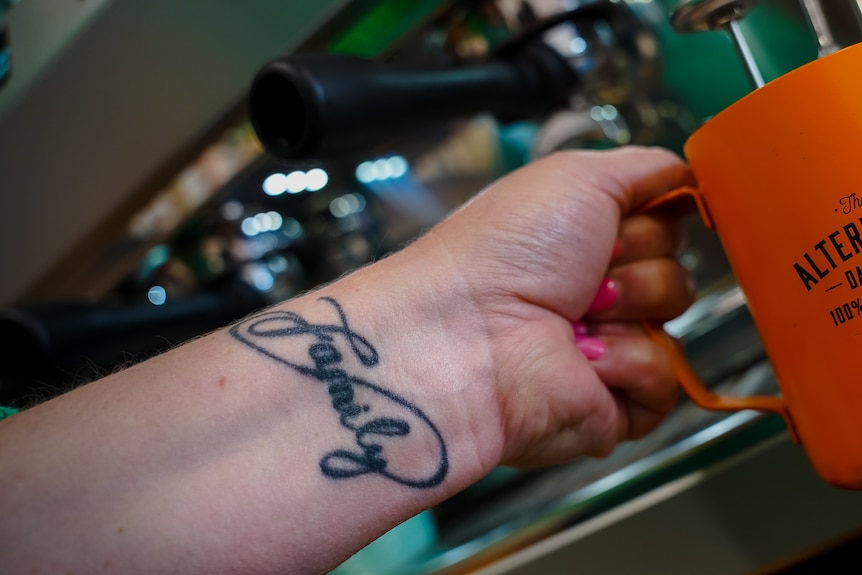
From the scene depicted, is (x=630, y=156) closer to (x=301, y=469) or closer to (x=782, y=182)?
(x=782, y=182)

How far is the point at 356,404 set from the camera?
1.40 feet

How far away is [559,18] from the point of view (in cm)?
58

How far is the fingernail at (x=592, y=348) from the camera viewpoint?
527mm

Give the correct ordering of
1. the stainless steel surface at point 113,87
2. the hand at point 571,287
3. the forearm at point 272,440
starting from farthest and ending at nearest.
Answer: the stainless steel surface at point 113,87, the hand at point 571,287, the forearm at point 272,440

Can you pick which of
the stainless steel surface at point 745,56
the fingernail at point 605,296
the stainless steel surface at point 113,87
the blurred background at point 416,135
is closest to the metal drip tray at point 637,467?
the blurred background at point 416,135

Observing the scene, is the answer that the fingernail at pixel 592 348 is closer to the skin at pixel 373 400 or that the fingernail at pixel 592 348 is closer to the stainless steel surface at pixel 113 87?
the skin at pixel 373 400

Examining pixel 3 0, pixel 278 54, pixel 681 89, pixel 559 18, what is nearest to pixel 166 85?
pixel 278 54

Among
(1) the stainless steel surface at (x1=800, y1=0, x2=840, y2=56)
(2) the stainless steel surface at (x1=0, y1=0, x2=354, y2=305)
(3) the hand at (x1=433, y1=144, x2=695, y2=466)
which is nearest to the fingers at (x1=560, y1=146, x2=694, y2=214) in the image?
(3) the hand at (x1=433, y1=144, x2=695, y2=466)

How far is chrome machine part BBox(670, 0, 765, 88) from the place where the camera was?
41 centimetres

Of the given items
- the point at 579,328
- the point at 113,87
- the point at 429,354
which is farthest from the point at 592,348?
the point at 113,87

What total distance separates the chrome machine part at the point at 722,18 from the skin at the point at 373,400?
9 centimetres

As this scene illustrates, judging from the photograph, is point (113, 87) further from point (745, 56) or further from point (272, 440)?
point (745, 56)

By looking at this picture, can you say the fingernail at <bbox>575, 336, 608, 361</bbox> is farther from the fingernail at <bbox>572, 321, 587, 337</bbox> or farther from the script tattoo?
the script tattoo

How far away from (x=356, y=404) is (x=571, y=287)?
0.16m
